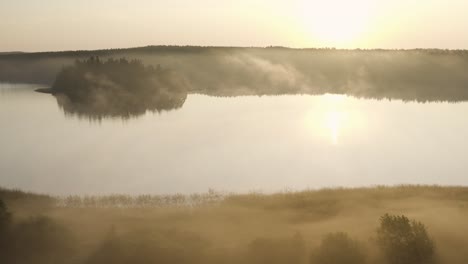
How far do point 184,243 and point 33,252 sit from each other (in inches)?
229

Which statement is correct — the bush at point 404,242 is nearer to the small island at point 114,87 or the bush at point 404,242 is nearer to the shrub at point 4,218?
the shrub at point 4,218

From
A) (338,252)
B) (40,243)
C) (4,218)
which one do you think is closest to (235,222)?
(338,252)

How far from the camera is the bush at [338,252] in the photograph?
2048cm

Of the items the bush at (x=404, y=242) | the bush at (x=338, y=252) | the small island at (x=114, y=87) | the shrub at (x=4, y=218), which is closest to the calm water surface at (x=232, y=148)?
the small island at (x=114, y=87)

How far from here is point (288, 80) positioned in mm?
146750

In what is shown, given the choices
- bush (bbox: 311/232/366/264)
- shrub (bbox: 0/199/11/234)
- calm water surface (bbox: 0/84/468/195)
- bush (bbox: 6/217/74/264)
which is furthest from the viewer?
calm water surface (bbox: 0/84/468/195)

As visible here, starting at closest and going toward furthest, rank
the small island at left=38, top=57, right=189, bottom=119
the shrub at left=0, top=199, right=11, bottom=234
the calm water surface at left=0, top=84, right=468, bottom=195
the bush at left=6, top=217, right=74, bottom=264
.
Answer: the bush at left=6, top=217, right=74, bottom=264, the shrub at left=0, top=199, right=11, bottom=234, the calm water surface at left=0, top=84, right=468, bottom=195, the small island at left=38, top=57, right=189, bottom=119

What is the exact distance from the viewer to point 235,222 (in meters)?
25.0

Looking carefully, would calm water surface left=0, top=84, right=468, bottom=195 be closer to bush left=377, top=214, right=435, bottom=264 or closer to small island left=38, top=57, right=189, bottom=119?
small island left=38, top=57, right=189, bottom=119

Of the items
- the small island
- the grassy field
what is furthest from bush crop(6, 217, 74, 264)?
the small island

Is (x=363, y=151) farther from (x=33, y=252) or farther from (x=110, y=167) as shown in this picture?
(x=33, y=252)

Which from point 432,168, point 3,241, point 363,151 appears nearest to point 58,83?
point 363,151

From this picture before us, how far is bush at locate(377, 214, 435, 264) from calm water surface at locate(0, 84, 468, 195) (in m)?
17.7

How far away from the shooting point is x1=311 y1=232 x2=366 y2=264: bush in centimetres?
2048
